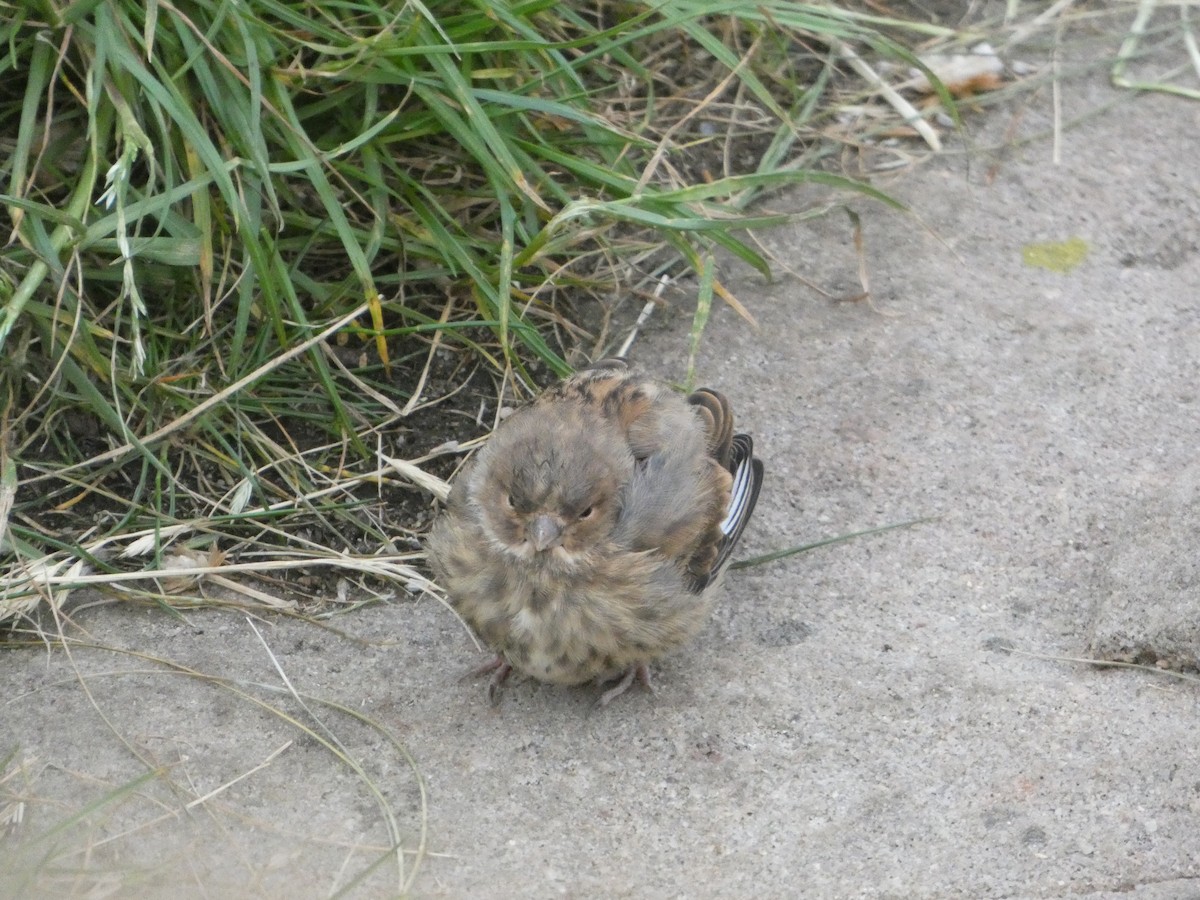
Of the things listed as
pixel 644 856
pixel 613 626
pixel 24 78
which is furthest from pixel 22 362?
pixel 644 856

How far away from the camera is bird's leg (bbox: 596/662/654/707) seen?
3.44 metres

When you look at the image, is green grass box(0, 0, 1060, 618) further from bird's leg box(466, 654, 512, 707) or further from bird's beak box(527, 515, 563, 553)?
bird's beak box(527, 515, 563, 553)

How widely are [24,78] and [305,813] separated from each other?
206 centimetres

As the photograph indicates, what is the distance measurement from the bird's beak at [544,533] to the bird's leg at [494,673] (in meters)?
0.36

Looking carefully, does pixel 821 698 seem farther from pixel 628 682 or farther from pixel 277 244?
pixel 277 244

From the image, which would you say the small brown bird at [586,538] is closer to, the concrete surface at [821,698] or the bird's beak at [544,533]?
the bird's beak at [544,533]

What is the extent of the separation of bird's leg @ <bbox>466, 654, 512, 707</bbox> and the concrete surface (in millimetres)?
32

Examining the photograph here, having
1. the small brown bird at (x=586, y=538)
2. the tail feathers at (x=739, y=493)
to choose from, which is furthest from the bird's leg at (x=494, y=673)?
the tail feathers at (x=739, y=493)

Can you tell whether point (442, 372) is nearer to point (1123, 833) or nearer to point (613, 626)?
point (613, 626)

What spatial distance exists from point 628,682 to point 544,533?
0.44 metres

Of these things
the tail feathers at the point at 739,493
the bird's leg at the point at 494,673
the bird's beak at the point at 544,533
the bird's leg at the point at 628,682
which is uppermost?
the bird's beak at the point at 544,533

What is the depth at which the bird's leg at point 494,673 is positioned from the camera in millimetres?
3471

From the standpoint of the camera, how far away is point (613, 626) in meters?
3.31

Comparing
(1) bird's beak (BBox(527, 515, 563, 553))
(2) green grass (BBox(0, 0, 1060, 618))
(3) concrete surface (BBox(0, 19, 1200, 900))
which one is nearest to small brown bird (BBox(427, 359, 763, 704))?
(1) bird's beak (BBox(527, 515, 563, 553))
